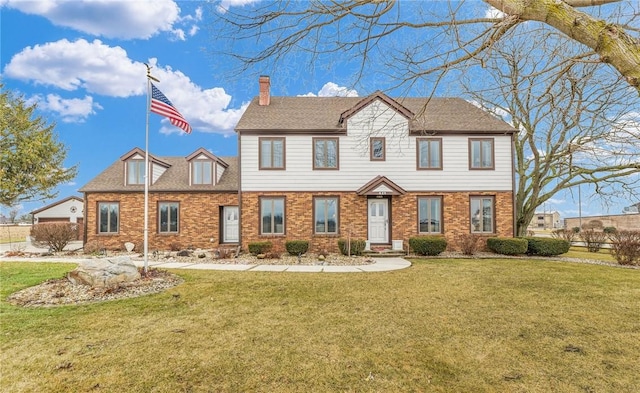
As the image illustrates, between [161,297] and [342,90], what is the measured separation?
550 centimetres

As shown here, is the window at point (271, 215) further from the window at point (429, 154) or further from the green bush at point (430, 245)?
the window at point (429, 154)

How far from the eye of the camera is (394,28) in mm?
3982

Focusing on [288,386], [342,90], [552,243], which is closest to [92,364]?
[288,386]

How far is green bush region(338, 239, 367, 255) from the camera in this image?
13695 mm

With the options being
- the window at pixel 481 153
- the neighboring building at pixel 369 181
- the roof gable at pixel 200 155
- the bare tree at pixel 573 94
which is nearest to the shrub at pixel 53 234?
the roof gable at pixel 200 155

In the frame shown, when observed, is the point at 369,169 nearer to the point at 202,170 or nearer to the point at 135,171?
the point at 202,170

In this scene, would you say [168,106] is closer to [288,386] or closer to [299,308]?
[299,308]

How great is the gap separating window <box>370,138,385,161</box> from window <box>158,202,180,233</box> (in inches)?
422

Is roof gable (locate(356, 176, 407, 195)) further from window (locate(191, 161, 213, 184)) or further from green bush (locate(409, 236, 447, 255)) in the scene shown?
window (locate(191, 161, 213, 184))

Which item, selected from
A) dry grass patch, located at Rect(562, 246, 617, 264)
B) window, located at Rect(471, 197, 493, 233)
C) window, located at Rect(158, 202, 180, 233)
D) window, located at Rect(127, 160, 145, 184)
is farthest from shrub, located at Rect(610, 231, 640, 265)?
window, located at Rect(127, 160, 145, 184)

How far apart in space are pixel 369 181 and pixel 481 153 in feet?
18.8

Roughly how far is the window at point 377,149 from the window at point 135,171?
40.6ft

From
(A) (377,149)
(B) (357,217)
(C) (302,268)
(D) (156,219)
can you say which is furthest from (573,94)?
(D) (156,219)

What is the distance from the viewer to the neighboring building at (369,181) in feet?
48.6
